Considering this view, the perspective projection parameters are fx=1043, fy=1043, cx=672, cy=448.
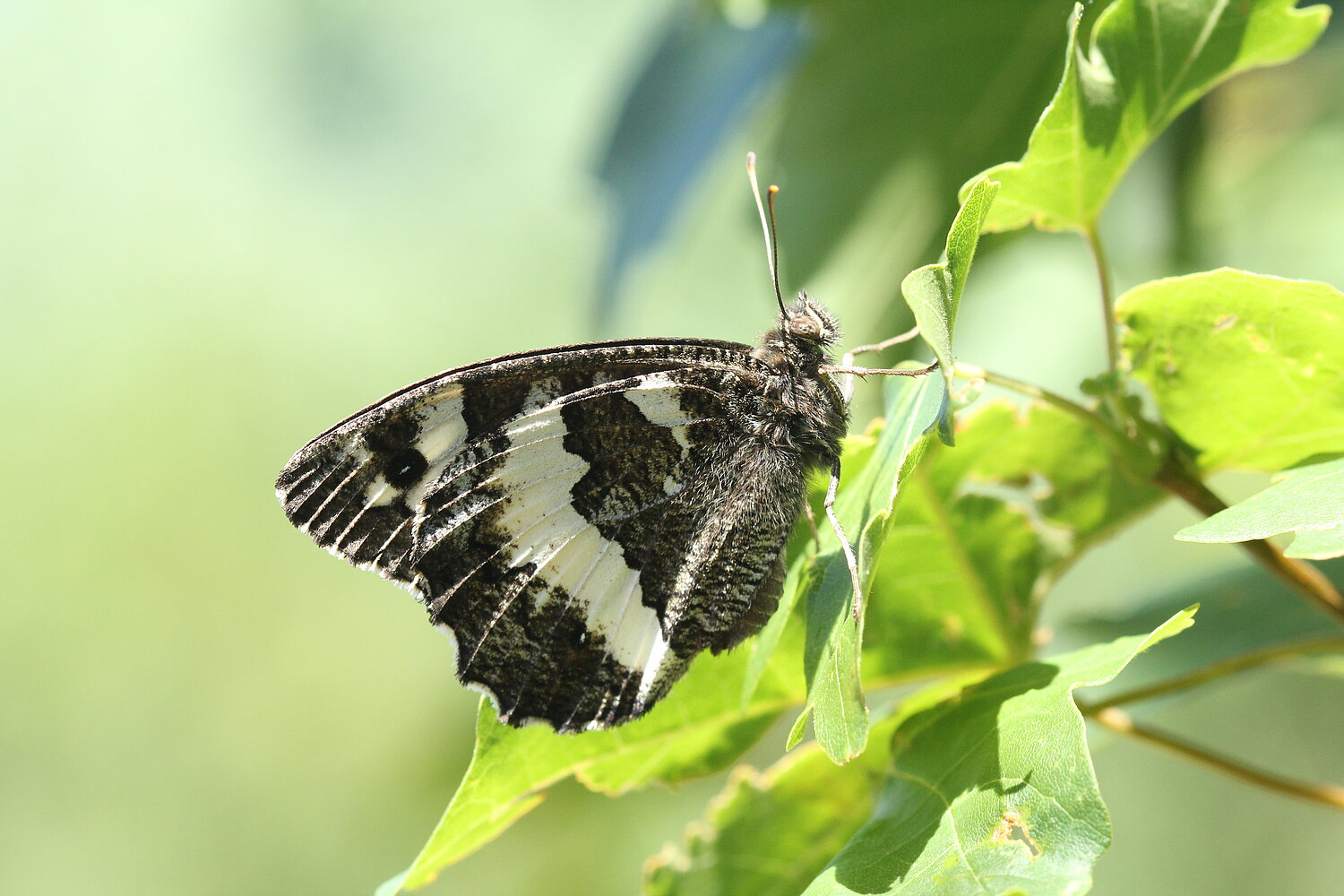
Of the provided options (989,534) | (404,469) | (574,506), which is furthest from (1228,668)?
(404,469)

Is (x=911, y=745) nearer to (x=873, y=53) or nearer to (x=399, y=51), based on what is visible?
(x=873, y=53)

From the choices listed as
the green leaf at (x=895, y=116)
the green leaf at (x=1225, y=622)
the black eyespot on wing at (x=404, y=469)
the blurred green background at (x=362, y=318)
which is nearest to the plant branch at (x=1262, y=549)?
the green leaf at (x=1225, y=622)

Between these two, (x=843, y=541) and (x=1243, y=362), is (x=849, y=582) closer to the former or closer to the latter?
(x=843, y=541)

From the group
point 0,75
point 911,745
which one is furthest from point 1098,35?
point 0,75

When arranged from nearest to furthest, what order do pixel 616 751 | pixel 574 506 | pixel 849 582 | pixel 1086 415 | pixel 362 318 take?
pixel 849 582
pixel 1086 415
pixel 616 751
pixel 574 506
pixel 362 318

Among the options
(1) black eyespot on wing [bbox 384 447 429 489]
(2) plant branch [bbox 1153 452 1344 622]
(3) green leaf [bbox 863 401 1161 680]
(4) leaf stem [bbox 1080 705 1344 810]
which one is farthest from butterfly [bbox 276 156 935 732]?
(4) leaf stem [bbox 1080 705 1344 810]

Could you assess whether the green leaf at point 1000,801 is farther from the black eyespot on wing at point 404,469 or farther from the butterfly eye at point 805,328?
the black eyespot on wing at point 404,469
